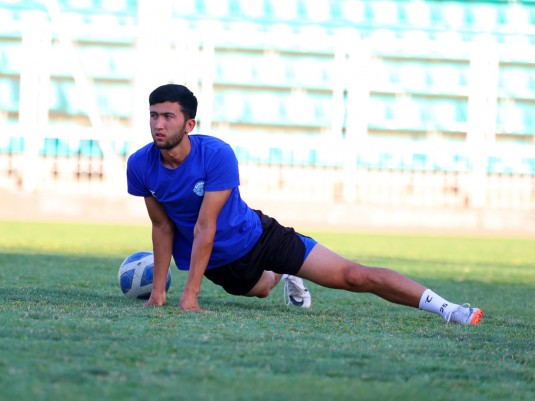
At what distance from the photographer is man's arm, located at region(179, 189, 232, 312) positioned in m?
Result: 5.17

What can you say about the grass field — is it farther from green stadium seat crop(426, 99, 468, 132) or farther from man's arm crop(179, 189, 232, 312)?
green stadium seat crop(426, 99, 468, 132)

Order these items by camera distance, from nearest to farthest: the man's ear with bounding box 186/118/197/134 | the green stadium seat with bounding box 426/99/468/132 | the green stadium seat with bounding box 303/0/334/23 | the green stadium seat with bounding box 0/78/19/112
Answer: the man's ear with bounding box 186/118/197/134 < the green stadium seat with bounding box 303/0/334/23 < the green stadium seat with bounding box 0/78/19/112 < the green stadium seat with bounding box 426/99/468/132

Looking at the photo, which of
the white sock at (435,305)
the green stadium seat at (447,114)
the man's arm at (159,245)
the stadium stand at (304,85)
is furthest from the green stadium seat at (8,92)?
the white sock at (435,305)

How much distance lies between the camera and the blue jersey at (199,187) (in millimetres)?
5258

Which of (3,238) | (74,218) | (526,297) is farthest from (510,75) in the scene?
(526,297)

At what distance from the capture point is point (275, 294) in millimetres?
7156

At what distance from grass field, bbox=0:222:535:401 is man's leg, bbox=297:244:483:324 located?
11 centimetres

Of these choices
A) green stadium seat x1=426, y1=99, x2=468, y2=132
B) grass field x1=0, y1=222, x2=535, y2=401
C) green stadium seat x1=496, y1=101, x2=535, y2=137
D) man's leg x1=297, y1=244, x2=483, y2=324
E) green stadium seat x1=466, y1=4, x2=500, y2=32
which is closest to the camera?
grass field x1=0, y1=222, x2=535, y2=401

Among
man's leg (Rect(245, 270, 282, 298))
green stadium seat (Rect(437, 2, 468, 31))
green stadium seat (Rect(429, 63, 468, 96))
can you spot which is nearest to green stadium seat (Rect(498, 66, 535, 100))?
green stadium seat (Rect(429, 63, 468, 96))

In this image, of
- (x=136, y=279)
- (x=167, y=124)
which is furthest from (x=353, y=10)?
(x=167, y=124)

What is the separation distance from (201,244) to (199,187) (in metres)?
0.29

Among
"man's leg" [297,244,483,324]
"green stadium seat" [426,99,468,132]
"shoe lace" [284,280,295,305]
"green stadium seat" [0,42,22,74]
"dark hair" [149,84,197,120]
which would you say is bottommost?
"shoe lace" [284,280,295,305]

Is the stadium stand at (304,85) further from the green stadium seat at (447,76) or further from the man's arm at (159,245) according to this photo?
the man's arm at (159,245)

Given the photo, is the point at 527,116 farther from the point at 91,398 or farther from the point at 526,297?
the point at 91,398
